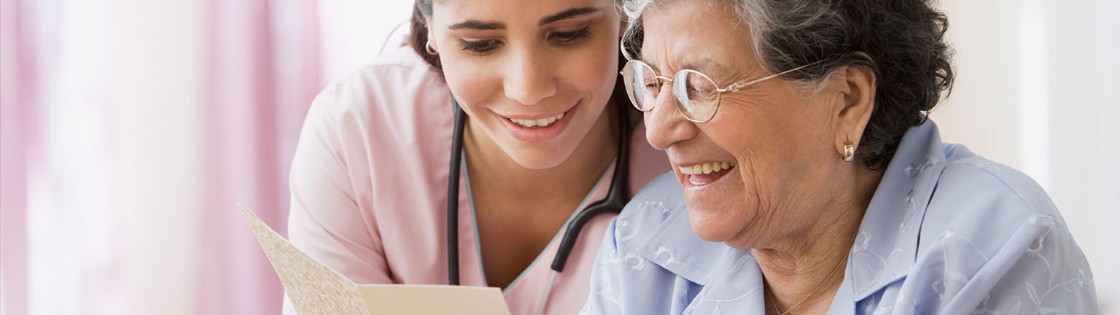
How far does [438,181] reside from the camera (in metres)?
2.18

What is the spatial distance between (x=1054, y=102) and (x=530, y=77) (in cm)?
165

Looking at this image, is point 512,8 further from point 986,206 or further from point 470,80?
point 986,206

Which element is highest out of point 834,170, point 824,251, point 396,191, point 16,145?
point 834,170

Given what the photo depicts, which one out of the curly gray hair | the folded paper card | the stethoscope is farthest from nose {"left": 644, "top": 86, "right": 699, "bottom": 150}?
the stethoscope

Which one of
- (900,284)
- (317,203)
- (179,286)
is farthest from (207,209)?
(900,284)

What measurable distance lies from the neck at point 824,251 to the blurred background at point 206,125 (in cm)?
153

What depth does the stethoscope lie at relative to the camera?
2.07m

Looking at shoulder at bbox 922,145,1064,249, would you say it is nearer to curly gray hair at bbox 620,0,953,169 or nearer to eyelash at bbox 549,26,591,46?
curly gray hair at bbox 620,0,953,169

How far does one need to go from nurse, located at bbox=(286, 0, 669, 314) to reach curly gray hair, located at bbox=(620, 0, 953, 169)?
0.58 m

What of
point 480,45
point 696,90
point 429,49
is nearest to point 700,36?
point 696,90

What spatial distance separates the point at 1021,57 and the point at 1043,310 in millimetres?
1879

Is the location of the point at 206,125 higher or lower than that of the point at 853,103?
lower

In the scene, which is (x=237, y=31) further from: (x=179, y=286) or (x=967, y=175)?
(x=967, y=175)

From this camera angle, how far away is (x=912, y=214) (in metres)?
1.42
